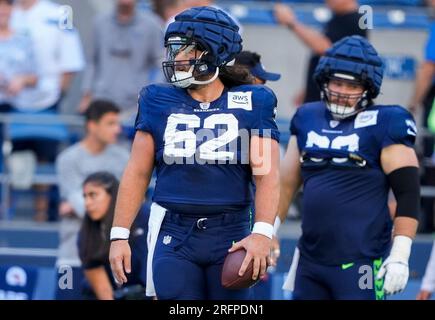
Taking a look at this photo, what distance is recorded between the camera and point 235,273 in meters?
5.52

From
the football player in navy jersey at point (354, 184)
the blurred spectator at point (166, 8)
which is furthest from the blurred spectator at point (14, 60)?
the football player in navy jersey at point (354, 184)

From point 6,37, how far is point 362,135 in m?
4.19

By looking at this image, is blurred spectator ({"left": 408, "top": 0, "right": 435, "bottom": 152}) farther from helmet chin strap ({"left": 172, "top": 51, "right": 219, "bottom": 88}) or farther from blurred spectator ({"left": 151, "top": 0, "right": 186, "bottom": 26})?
helmet chin strap ({"left": 172, "top": 51, "right": 219, "bottom": 88})

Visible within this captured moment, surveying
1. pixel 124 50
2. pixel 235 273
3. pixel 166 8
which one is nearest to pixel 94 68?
pixel 124 50

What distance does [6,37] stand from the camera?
32.3 ft

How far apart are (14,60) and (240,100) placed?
435 cm

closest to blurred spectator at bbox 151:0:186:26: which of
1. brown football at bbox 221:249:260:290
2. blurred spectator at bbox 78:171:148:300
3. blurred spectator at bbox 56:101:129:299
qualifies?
blurred spectator at bbox 56:101:129:299

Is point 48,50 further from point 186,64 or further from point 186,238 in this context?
point 186,238

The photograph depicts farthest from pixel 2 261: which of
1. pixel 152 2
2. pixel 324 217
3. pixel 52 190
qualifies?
pixel 324 217

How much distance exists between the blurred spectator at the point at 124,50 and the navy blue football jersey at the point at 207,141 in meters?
3.91

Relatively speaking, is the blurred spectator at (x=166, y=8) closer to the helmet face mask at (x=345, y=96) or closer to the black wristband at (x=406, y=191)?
the helmet face mask at (x=345, y=96)

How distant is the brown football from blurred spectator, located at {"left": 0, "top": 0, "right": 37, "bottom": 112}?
4558mm

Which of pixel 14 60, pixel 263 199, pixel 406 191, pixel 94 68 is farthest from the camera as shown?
pixel 94 68
